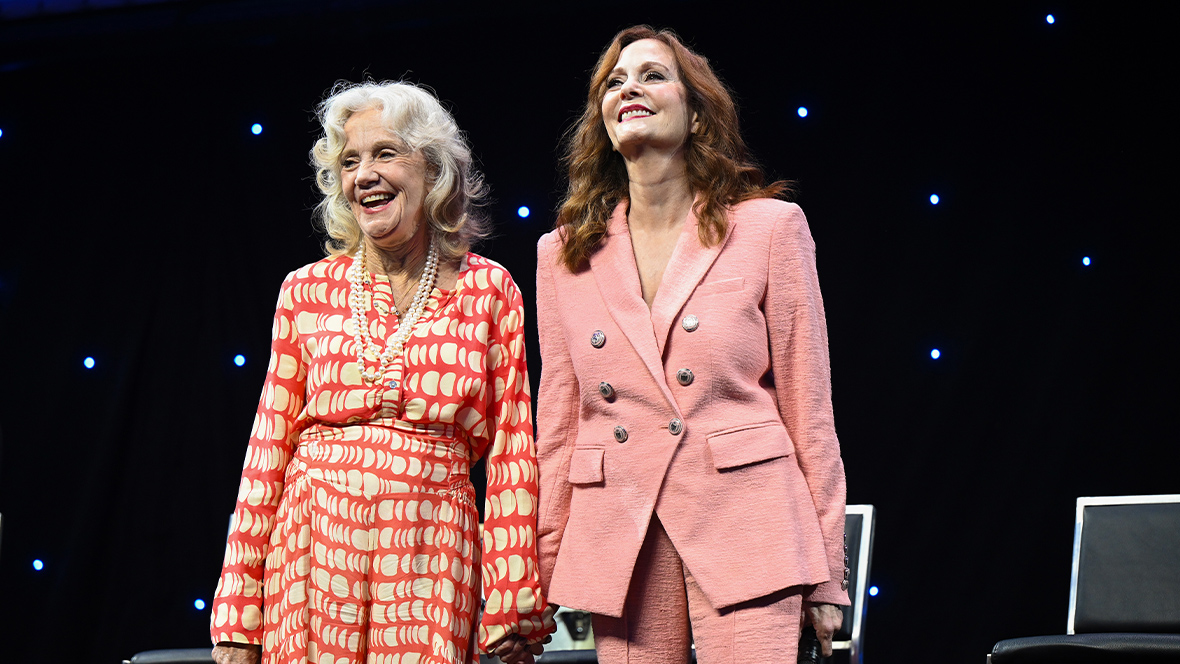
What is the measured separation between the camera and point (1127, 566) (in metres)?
2.78

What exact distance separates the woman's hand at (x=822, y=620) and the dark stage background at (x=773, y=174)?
1.86 meters

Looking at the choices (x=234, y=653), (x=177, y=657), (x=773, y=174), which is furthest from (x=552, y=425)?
(x=773, y=174)

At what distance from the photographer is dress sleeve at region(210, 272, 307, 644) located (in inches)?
74.6

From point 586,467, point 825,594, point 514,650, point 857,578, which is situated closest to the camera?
point 825,594

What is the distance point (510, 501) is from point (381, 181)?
600mm

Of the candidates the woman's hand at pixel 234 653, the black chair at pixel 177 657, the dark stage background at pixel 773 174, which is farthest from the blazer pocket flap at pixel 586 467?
the dark stage background at pixel 773 174

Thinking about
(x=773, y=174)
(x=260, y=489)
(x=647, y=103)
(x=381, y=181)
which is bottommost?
(x=260, y=489)

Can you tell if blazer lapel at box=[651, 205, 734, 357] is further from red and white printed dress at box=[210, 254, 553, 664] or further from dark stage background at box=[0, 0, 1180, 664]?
dark stage background at box=[0, 0, 1180, 664]

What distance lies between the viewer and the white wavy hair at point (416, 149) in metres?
2.11

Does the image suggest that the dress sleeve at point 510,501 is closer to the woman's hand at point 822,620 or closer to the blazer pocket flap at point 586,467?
the blazer pocket flap at point 586,467

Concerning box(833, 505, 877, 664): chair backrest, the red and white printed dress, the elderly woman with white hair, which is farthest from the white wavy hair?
box(833, 505, 877, 664): chair backrest

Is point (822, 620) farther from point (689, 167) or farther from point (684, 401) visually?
point (689, 167)

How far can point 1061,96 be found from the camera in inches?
139

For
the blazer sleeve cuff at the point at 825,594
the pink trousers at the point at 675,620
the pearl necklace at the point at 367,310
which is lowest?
the pink trousers at the point at 675,620
